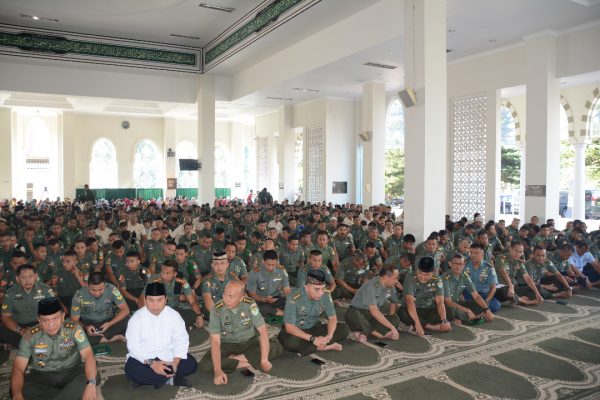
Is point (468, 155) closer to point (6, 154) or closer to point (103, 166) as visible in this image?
point (103, 166)

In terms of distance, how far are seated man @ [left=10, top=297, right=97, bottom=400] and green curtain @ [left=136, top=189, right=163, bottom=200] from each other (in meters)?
18.6

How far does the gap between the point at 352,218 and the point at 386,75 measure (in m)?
3.72

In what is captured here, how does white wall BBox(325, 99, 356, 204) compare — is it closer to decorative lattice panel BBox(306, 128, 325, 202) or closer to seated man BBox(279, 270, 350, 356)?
decorative lattice panel BBox(306, 128, 325, 202)

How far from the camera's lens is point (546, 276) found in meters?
6.28

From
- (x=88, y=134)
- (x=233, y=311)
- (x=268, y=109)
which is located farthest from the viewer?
(x=88, y=134)

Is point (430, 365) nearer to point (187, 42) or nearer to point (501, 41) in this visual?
point (501, 41)

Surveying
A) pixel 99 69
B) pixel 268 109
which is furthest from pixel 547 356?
pixel 268 109

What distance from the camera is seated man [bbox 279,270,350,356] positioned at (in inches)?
158

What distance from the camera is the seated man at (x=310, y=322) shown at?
4012 millimetres

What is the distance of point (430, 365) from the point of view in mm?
3889

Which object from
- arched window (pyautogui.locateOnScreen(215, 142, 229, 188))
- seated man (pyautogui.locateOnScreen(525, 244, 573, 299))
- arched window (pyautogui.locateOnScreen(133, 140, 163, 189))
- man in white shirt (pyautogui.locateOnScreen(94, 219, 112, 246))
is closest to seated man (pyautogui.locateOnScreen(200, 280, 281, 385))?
seated man (pyautogui.locateOnScreen(525, 244, 573, 299))

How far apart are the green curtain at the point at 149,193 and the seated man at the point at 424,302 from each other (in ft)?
59.3

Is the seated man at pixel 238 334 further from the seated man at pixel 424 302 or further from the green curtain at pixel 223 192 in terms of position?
the green curtain at pixel 223 192

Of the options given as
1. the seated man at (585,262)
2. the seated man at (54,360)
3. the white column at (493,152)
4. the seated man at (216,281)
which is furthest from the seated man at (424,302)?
the white column at (493,152)
